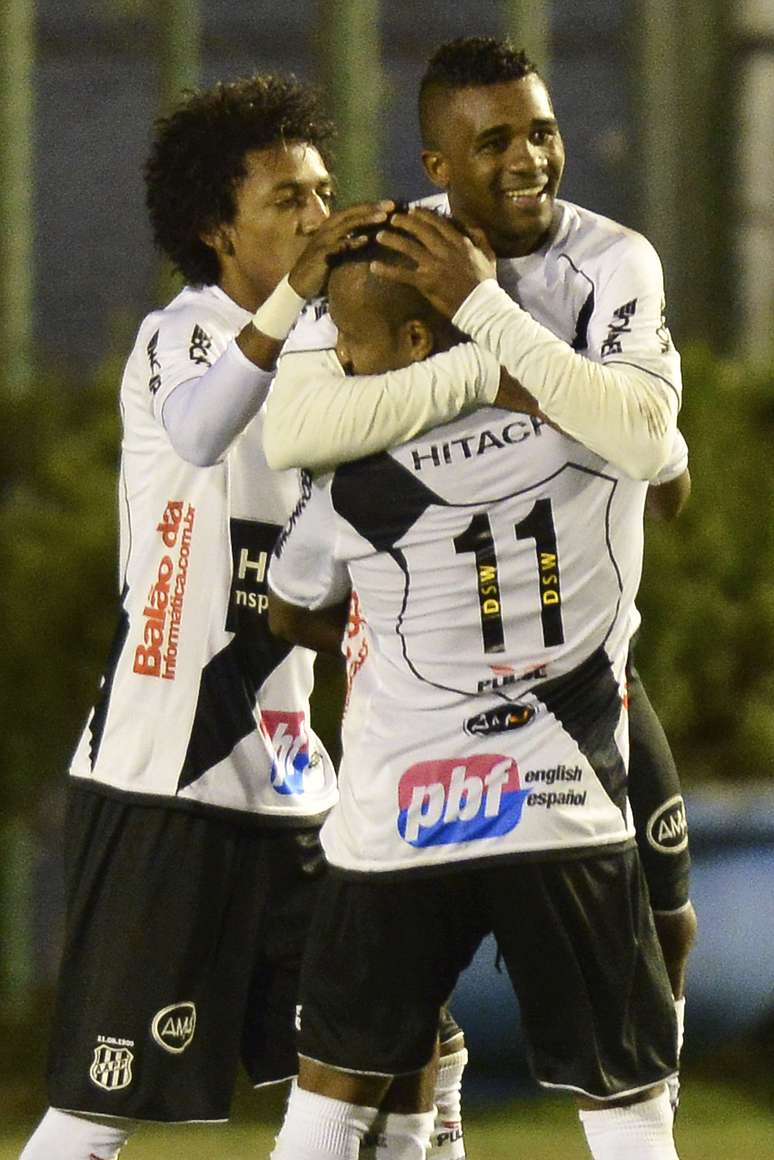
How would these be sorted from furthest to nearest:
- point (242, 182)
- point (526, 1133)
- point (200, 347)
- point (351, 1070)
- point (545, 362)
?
point (526, 1133) < point (242, 182) < point (200, 347) < point (351, 1070) < point (545, 362)

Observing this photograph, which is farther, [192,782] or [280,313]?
[192,782]

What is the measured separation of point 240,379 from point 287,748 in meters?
0.71

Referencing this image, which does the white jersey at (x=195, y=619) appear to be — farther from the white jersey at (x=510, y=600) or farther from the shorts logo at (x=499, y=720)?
the shorts logo at (x=499, y=720)

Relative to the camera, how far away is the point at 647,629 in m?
5.87

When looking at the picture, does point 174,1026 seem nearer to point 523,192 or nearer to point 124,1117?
point 124,1117

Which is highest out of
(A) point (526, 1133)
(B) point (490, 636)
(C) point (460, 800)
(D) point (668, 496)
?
(D) point (668, 496)

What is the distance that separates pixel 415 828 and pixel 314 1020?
32 cm

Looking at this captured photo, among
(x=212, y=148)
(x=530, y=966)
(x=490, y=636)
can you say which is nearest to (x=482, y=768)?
(x=490, y=636)

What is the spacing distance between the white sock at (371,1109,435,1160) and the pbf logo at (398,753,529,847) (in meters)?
0.55

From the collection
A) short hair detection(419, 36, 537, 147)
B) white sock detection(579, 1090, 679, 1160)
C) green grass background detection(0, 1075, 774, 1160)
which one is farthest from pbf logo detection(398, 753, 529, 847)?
green grass background detection(0, 1075, 774, 1160)

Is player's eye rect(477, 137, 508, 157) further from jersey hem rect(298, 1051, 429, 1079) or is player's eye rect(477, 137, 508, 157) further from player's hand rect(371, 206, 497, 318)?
jersey hem rect(298, 1051, 429, 1079)

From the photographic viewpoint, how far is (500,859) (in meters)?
3.24

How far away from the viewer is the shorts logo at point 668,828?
368 centimetres

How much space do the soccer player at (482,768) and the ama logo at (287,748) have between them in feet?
1.84
